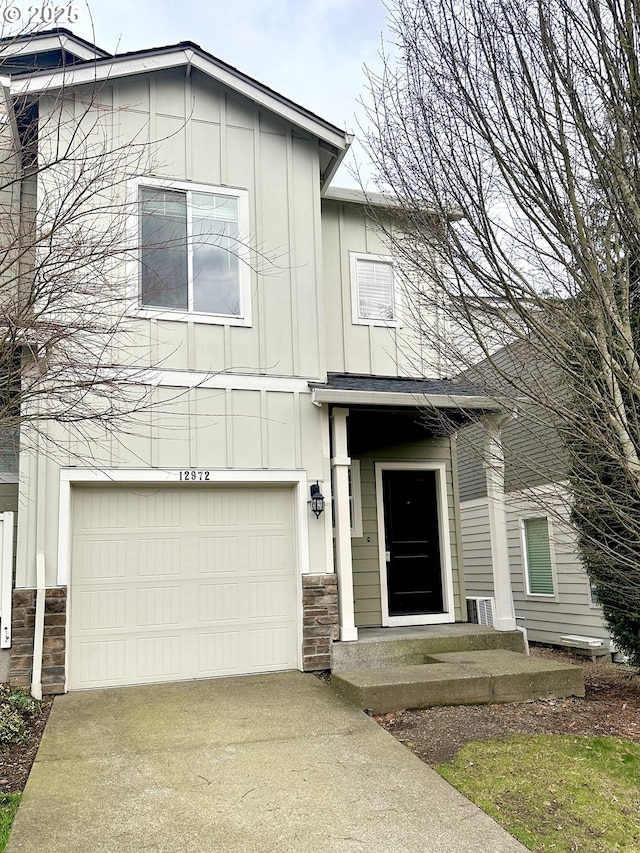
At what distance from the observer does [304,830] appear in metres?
4.06

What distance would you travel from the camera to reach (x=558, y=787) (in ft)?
15.2

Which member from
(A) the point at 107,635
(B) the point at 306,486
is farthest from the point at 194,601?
(B) the point at 306,486

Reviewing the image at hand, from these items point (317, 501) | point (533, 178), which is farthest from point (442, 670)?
point (533, 178)

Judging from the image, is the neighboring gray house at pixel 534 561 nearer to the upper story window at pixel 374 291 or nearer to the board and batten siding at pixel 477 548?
the board and batten siding at pixel 477 548

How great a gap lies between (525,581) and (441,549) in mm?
4498

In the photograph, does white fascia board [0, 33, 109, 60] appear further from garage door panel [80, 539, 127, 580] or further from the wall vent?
the wall vent

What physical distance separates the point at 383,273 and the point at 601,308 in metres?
4.92

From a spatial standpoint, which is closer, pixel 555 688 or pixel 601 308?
pixel 601 308

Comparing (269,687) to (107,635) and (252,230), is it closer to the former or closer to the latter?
(107,635)

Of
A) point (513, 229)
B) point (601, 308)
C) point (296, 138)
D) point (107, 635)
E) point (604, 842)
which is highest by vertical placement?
point (296, 138)

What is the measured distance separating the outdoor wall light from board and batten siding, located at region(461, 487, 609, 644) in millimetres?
3524

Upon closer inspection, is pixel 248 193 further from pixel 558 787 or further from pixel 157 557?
pixel 558 787
